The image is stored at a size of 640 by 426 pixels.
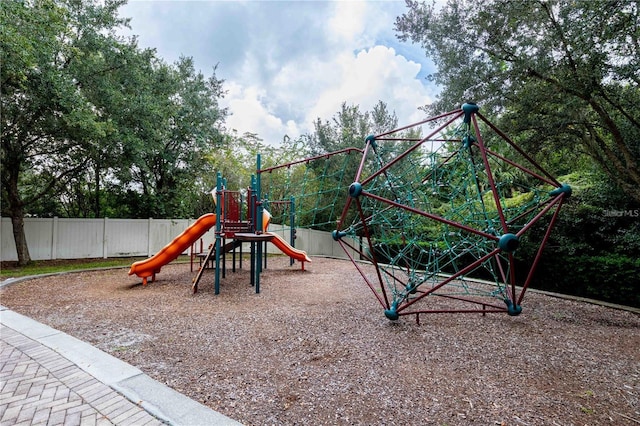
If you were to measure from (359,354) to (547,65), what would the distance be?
17.1 feet

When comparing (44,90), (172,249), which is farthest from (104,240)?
(172,249)

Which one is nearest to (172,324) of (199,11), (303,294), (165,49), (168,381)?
(168,381)

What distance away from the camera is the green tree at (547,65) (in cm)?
448

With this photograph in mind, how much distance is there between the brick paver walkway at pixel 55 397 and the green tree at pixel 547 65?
6.50m

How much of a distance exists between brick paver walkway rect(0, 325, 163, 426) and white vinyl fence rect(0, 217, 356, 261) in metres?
5.92

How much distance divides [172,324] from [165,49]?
36.5 ft

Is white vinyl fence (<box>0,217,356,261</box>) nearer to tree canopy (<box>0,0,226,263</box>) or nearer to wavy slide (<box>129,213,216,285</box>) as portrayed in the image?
tree canopy (<box>0,0,226,263</box>)

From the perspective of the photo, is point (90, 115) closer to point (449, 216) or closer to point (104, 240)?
point (104, 240)

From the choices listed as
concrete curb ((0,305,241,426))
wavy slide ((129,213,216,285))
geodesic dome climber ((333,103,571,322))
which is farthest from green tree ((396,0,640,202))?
concrete curb ((0,305,241,426))

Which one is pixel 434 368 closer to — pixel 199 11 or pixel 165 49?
pixel 199 11

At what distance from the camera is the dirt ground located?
2.21 metres

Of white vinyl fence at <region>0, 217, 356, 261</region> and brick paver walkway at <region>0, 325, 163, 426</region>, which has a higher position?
white vinyl fence at <region>0, 217, 356, 261</region>

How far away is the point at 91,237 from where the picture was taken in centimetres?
1060

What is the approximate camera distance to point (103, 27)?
859 cm
